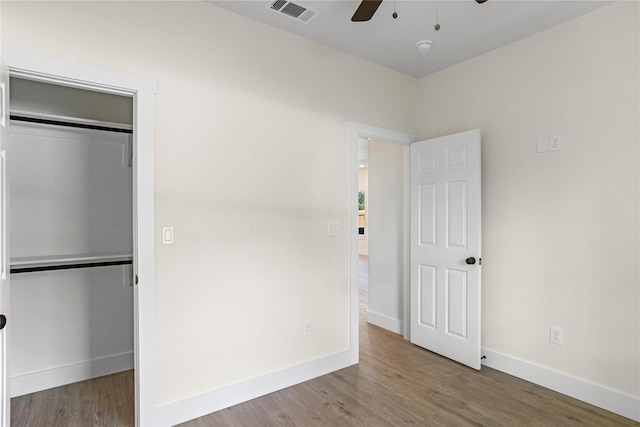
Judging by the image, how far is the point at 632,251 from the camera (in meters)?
2.29

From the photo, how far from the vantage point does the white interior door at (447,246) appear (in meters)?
2.99

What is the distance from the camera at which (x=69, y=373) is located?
9.04 ft

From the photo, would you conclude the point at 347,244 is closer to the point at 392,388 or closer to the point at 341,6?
the point at 392,388

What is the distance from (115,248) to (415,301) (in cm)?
280

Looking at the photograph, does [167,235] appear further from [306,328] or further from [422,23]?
[422,23]

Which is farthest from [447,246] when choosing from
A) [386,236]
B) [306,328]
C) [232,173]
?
[232,173]

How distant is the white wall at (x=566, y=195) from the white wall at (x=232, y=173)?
4.13ft

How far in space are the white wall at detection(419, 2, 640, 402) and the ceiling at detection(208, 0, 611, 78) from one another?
191 mm

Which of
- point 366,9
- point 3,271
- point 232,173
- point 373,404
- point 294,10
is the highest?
point 294,10

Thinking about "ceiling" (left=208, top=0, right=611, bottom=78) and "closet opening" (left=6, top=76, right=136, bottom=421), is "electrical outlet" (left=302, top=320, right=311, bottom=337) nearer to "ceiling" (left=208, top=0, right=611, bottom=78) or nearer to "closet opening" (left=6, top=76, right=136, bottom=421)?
"closet opening" (left=6, top=76, right=136, bottom=421)

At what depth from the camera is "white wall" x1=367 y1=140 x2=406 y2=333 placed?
12.7 ft

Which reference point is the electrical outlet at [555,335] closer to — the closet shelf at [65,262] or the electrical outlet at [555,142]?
the electrical outlet at [555,142]

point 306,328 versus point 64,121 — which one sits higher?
point 64,121

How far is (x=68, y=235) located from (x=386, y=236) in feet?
9.95
